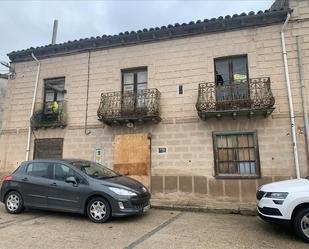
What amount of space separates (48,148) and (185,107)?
5849 millimetres

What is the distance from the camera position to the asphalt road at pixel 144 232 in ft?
18.2

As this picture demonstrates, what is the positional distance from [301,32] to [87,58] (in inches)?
313

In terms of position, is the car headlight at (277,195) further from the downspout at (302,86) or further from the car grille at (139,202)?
the downspout at (302,86)

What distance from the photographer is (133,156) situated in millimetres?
10805

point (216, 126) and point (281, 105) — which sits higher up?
point (281, 105)

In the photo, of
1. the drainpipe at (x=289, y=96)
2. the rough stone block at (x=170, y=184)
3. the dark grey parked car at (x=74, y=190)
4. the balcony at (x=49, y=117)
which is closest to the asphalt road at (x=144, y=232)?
the dark grey parked car at (x=74, y=190)

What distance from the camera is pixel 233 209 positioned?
878 cm

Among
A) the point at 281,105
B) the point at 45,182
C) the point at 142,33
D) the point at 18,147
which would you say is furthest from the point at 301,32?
the point at 18,147

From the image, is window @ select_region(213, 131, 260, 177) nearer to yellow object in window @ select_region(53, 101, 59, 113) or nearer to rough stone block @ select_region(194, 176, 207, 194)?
rough stone block @ select_region(194, 176, 207, 194)

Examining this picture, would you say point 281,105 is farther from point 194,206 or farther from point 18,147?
point 18,147

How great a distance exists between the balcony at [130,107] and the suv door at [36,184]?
3146mm

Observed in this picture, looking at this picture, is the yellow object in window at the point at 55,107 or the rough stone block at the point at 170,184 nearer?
the rough stone block at the point at 170,184

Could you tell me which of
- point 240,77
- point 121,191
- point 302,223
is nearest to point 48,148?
point 121,191

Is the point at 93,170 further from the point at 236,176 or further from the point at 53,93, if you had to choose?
the point at 53,93
